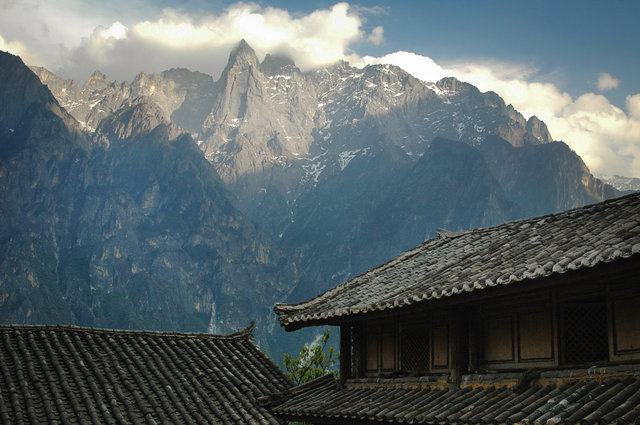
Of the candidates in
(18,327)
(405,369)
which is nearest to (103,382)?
(18,327)

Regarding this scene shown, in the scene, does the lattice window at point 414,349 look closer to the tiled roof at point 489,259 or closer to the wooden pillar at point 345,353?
the tiled roof at point 489,259

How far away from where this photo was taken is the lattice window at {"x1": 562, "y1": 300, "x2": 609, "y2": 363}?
12516 millimetres

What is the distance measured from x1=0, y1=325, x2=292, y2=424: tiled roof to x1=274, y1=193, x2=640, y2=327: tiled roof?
3.36 m

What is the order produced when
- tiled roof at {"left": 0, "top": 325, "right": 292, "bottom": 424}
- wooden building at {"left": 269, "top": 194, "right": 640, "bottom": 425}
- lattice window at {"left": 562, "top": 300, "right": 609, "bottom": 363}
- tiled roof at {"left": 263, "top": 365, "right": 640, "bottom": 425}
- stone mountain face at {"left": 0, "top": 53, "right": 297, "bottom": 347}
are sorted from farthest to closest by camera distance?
stone mountain face at {"left": 0, "top": 53, "right": 297, "bottom": 347} < tiled roof at {"left": 0, "top": 325, "right": 292, "bottom": 424} < lattice window at {"left": 562, "top": 300, "right": 609, "bottom": 363} < wooden building at {"left": 269, "top": 194, "right": 640, "bottom": 425} < tiled roof at {"left": 263, "top": 365, "right": 640, "bottom": 425}

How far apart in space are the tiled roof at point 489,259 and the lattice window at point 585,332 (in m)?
1.20

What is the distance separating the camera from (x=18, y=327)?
19.7 m

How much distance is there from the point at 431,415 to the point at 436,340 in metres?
3.07

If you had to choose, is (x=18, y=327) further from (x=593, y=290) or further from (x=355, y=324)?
(x=593, y=290)

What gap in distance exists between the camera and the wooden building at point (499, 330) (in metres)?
11.6

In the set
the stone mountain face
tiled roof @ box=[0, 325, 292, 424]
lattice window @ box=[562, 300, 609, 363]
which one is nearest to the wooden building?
lattice window @ box=[562, 300, 609, 363]

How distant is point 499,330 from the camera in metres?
14.6

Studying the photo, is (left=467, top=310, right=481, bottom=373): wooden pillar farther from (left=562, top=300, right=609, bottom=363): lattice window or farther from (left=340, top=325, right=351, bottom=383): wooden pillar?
(left=340, top=325, right=351, bottom=383): wooden pillar

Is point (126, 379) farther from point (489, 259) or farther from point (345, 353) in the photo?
point (489, 259)

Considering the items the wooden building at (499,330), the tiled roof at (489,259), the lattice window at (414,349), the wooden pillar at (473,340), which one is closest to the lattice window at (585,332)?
the wooden building at (499,330)
